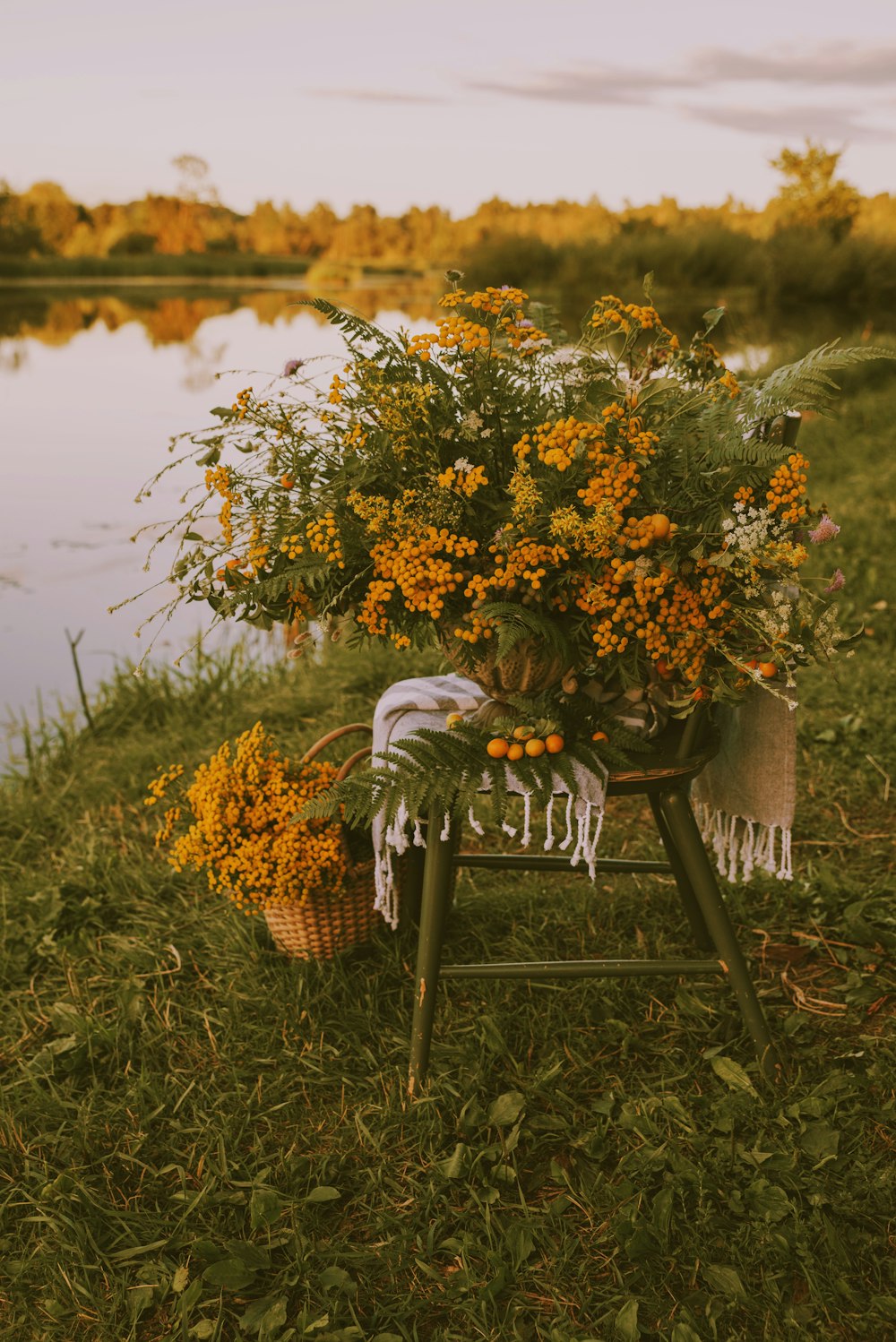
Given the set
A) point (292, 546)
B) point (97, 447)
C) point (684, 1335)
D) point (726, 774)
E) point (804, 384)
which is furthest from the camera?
point (97, 447)

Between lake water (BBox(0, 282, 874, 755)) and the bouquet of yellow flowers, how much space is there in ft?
0.75

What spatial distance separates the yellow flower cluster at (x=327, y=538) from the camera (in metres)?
1.71

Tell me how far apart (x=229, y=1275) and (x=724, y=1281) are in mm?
798

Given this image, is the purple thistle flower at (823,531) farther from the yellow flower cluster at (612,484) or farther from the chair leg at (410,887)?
the chair leg at (410,887)

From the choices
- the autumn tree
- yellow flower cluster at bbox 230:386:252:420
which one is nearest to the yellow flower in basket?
yellow flower cluster at bbox 230:386:252:420

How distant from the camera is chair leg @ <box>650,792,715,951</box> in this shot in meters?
2.38

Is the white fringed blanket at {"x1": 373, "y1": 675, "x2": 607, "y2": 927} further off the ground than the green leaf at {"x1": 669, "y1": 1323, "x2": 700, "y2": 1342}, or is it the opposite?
the white fringed blanket at {"x1": 373, "y1": 675, "x2": 607, "y2": 927}

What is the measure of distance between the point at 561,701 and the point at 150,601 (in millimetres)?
5158

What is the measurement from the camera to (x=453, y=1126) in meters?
2.03

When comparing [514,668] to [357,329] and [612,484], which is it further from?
[357,329]

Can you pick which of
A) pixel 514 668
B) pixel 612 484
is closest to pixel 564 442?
pixel 612 484

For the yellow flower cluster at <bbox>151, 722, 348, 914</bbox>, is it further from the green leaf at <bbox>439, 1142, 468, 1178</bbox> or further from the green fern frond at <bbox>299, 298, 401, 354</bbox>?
the green fern frond at <bbox>299, 298, 401, 354</bbox>

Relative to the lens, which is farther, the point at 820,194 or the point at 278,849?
the point at 820,194

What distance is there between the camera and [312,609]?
1882mm
